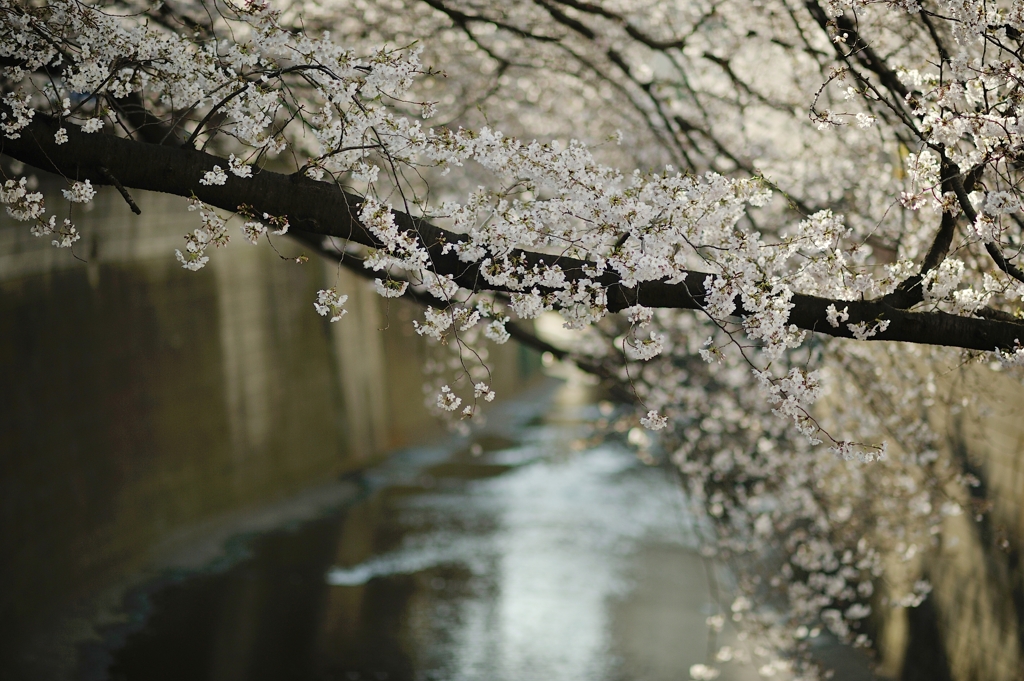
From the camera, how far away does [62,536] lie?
7.54 m

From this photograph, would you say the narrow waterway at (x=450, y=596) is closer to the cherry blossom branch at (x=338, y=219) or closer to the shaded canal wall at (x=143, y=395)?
the shaded canal wall at (x=143, y=395)

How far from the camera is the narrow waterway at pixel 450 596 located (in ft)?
22.0

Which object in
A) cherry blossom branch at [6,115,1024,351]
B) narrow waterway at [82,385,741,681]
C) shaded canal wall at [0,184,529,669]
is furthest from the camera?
shaded canal wall at [0,184,529,669]

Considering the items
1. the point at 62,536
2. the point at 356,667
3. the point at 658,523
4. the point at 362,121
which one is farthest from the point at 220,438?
the point at 362,121

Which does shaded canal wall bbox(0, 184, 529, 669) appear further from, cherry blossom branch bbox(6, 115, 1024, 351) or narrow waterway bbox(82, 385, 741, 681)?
cherry blossom branch bbox(6, 115, 1024, 351)

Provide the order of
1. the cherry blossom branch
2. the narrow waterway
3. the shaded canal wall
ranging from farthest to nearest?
the shaded canal wall < the narrow waterway < the cherry blossom branch

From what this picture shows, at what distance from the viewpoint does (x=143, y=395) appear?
8961 mm

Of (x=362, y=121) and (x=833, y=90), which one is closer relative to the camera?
(x=362, y=121)

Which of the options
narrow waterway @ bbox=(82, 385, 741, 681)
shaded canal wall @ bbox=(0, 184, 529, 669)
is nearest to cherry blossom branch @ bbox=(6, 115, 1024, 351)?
shaded canal wall @ bbox=(0, 184, 529, 669)

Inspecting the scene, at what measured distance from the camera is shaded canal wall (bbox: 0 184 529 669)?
23.5ft

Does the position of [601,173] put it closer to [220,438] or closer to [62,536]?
[62,536]

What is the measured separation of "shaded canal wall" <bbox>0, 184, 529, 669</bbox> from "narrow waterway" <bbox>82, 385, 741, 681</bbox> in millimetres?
841

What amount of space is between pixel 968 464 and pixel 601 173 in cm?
433

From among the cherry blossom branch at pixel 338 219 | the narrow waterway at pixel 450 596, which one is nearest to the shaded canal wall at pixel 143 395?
the narrow waterway at pixel 450 596
